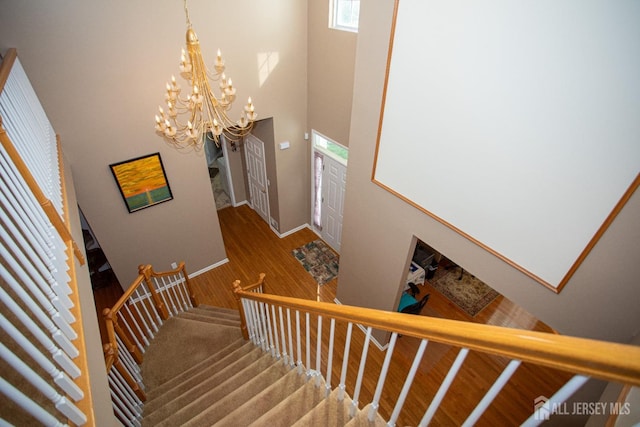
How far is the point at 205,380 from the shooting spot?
11.4 ft

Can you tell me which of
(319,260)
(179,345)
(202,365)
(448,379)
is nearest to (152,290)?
(179,345)

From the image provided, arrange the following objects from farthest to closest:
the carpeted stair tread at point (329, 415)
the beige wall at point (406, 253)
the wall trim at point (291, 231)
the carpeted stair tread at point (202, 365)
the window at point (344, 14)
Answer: the wall trim at point (291, 231), the window at point (344, 14), the carpeted stair tread at point (202, 365), the beige wall at point (406, 253), the carpeted stair tread at point (329, 415)

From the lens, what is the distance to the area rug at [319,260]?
21.4 ft

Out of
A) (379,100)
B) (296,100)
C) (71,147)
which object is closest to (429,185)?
(379,100)

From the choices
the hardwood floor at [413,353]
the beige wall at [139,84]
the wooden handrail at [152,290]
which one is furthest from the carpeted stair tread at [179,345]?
the beige wall at [139,84]

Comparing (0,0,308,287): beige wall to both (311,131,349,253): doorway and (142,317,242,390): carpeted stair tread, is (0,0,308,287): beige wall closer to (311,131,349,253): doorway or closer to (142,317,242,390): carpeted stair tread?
(311,131,349,253): doorway

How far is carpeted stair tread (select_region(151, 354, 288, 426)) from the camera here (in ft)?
9.14

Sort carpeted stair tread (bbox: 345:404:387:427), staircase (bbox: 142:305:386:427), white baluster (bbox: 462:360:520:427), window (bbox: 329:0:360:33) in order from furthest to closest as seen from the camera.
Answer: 1. window (bbox: 329:0:360:33)
2. staircase (bbox: 142:305:386:427)
3. carpeted stair tread (bbox: 345:404:387:427)
4. white baluster (bbox: 462:360:520:427)

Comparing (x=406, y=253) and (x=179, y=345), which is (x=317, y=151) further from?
(x=179, y=345)

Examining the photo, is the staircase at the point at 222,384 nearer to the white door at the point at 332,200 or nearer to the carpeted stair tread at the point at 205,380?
the carpeted stair tread at the point at 205,380

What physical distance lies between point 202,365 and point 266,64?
4643mm

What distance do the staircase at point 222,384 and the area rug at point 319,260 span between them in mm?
2042

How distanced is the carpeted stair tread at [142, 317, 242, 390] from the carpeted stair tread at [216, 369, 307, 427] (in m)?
1.62

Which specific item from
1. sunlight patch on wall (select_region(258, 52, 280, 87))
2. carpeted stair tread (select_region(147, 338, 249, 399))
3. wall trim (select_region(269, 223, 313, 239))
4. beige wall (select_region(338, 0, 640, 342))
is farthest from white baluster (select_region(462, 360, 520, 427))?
wall trim (select_region(269, 223, 313, 239))
